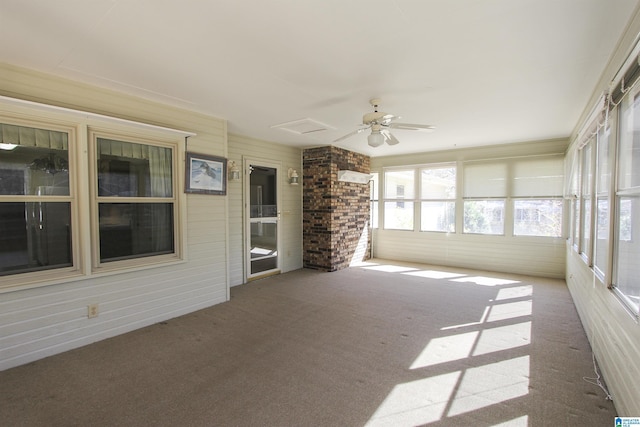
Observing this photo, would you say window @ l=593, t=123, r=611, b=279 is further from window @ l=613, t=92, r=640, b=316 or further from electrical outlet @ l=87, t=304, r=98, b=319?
electrical outlet @ l=87, t=304, r=98, b=319

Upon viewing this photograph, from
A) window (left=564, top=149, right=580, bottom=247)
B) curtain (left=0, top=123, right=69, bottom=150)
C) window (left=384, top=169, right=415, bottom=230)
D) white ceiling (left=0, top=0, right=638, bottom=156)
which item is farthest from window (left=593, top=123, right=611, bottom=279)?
curtain (left=0, top=123, right=69, bottom=150)

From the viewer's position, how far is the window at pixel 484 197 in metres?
5.98

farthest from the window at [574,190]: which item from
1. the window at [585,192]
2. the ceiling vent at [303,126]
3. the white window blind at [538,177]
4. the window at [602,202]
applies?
the ceiling vent at [303,126]

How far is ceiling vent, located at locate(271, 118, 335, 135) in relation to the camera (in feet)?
14.1

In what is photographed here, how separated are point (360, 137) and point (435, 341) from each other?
3.62 meters

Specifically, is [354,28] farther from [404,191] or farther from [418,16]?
[404,191]

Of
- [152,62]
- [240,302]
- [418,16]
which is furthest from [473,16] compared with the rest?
[240,302]

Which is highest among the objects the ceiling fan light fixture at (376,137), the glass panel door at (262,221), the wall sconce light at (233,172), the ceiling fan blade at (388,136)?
the ceiling fan blade at (388,136)

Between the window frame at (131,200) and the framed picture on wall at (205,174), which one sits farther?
the framed picture on wall at (205,174)

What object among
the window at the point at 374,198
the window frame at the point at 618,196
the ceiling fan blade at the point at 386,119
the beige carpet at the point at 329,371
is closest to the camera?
the beige carpet at the point at 329,371

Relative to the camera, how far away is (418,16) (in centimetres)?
193

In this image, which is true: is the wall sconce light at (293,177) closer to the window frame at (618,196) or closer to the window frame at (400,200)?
the window frame at (400,200)

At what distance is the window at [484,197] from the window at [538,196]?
224 mm

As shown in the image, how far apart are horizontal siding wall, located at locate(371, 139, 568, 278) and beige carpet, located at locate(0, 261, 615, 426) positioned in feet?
6.24
